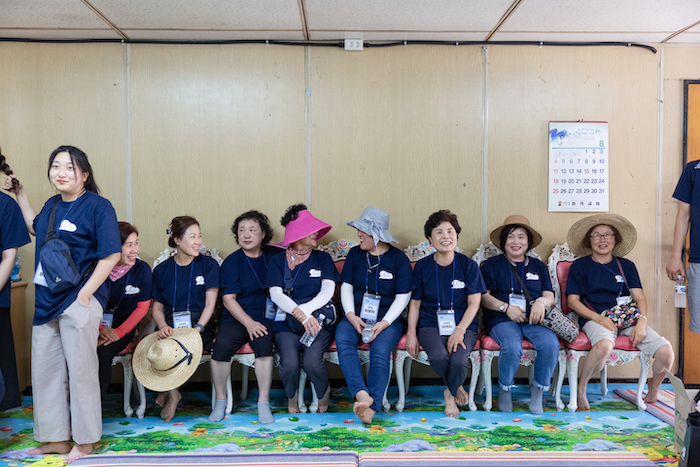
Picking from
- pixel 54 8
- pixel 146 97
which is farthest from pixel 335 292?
pixel 54 8

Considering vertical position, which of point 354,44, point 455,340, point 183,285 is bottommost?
point 455,340

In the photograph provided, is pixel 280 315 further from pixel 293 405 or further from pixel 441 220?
pixel 441 220

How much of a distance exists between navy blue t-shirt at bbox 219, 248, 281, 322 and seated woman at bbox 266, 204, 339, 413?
0.13 metres

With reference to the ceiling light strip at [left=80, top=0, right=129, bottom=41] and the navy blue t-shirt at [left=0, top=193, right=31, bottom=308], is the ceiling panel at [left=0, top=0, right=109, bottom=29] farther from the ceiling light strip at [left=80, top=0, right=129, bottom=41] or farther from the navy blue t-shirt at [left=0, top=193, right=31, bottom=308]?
the navy blue t-shirt at [left=0, top=193, right=31, bottom=308]

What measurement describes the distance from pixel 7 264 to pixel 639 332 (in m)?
3.66

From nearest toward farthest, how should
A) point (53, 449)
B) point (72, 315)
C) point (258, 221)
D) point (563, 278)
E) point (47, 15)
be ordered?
point (72, 315) < point (53, 449) < point (47, 15) < point (258, 221) < point (563, 278)

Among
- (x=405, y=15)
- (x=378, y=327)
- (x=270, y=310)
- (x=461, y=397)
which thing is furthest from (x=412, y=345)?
(x=405, y=15)

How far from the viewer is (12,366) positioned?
2750 mm

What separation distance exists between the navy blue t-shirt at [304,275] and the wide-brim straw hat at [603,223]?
68.3 inches

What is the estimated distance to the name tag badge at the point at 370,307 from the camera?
10.4 ft

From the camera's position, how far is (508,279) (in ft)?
11.0

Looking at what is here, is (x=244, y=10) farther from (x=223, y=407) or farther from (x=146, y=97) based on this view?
(x=223, y=407)

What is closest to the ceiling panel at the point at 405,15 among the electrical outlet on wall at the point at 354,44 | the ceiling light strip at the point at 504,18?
the ceiling light strip at the point at 504,18

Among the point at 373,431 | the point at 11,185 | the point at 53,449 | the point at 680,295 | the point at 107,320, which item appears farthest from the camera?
the point at 680,295
